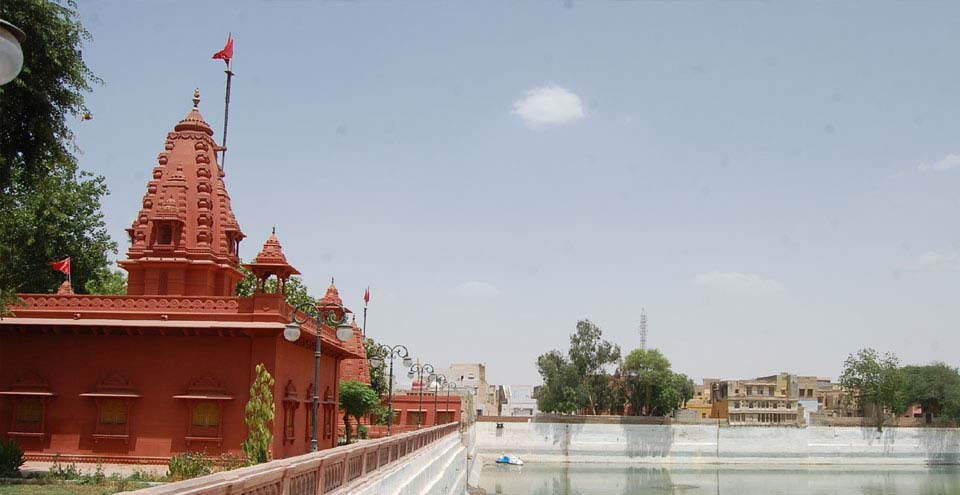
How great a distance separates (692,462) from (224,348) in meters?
56.0

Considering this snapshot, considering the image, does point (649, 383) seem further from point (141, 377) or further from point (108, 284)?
point (141, 377)

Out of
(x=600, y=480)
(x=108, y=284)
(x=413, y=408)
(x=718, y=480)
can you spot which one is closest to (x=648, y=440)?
(x=718, y=480)

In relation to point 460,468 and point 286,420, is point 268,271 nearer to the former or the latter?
point 286,420

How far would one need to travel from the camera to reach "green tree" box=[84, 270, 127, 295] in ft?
138

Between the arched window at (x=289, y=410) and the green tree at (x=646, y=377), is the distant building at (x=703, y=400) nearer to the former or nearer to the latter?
the green tree at (x=646, y=377)

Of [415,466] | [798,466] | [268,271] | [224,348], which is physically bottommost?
[798,466]

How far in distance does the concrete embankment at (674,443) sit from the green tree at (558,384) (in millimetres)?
3564

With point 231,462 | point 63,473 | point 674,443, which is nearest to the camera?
point 63,473

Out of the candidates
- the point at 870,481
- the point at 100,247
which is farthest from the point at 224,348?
the point at 870,481

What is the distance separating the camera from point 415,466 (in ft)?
67.9

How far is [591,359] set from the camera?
257 ft

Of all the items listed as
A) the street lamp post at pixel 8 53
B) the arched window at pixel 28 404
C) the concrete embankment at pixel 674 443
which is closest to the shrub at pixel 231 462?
the arched window at pixel 28 404

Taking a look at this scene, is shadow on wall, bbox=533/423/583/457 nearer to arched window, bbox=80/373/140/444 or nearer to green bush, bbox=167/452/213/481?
arched window, bbox=80/373/140/444

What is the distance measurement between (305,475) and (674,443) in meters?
66.9
